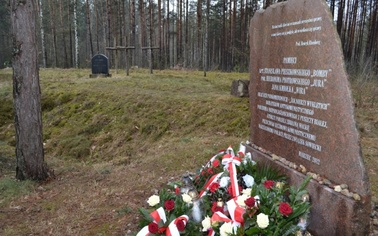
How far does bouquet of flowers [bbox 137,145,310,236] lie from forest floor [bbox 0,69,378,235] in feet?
1.68

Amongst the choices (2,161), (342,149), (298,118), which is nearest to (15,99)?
(2,161)

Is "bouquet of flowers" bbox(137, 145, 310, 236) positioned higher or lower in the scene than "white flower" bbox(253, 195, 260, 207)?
lower

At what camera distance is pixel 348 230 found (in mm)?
2732

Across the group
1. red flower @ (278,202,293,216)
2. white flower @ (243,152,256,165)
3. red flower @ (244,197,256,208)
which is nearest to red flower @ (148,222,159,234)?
red flower @ (244,197,256,208)

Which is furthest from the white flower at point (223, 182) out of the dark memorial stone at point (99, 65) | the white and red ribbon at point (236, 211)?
the dark memorial stone at point (99, 65)

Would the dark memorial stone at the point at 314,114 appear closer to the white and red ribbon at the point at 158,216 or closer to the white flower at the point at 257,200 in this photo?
the white flower at the point at 257,200

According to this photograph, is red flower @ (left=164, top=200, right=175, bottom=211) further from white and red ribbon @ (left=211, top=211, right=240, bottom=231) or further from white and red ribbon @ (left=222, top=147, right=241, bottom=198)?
white and red ribbon @ (left=222, top=147, right=241, bottom=198)

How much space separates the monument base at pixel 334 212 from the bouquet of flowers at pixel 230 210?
0.12m

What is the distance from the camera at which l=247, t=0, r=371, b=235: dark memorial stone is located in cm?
277

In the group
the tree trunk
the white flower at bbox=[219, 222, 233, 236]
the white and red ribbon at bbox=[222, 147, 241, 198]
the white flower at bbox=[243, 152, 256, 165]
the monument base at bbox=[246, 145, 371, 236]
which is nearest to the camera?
the white flower at bbox=[219, 222, 233, 236]

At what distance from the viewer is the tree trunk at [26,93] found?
4.42 meters

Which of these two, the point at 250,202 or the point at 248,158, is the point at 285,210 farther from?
the point at 248,158

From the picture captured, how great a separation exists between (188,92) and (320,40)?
25.4ft

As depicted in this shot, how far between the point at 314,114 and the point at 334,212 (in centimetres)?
95
